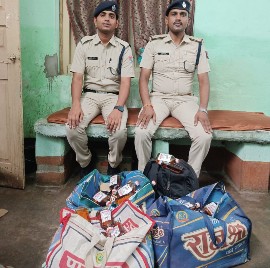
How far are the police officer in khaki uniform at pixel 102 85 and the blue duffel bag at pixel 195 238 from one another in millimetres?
1165

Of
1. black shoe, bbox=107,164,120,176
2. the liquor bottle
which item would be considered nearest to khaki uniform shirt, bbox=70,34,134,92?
black shoe, bbox=107,164,120,176

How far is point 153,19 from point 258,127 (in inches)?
65.5

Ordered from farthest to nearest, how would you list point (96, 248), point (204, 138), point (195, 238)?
point (204, 138), point (195, 238), point (96, 248)

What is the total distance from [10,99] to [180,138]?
1667 mm

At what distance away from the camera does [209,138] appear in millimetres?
2988

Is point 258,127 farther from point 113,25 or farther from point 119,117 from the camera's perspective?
point 113,25

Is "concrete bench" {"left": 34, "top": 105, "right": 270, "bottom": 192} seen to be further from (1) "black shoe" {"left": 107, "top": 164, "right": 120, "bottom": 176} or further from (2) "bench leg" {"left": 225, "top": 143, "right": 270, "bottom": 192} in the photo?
(1) "black shoe" {"left": 107, "top": 164, "right": 120, "bottom": 176}

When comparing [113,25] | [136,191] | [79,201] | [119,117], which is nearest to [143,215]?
[136,191]

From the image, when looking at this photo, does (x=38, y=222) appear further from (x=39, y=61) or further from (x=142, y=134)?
(x=39, y=61)

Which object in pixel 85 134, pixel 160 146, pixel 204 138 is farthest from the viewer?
pixel 160 146

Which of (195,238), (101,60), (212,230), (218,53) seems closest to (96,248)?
(195,238)

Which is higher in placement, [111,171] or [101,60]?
[101,60]

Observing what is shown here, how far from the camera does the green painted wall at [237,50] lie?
370 cm

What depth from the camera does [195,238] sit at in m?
1.94
